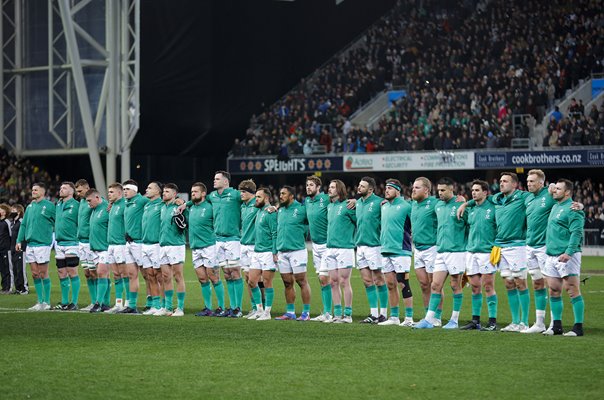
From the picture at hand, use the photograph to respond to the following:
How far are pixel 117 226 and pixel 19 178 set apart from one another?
27.0 m

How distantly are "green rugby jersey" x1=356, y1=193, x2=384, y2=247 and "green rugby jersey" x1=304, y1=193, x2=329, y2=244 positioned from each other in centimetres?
78

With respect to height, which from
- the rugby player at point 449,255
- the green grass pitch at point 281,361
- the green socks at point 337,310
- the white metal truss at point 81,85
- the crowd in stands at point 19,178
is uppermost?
the white metal truss at point 81,85

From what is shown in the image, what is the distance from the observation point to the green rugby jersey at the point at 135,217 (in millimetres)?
19375

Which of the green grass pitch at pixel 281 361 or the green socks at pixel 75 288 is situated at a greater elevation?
the green socks at pixel 75 288

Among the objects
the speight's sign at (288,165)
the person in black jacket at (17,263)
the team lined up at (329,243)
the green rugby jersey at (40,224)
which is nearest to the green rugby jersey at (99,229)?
the team lined up at (329,243)

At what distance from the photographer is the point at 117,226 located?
771 inches

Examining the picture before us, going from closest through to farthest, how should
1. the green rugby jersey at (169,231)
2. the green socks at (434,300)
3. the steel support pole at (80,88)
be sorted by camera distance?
1. the green socks at (434,300)
2. the green rugby jersey at (169,231)
3. the steel support pole at (80,88)

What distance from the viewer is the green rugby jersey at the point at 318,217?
1805 centimetres

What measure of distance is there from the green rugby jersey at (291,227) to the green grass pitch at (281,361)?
134 centimetres

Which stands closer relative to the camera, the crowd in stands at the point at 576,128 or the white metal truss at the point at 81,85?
the crowd in stands at the point at 576,128

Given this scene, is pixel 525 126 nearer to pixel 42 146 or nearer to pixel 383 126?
pixel 383 126

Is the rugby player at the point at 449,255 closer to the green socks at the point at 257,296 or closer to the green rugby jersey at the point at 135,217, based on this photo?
the green socks at the point at 257,296

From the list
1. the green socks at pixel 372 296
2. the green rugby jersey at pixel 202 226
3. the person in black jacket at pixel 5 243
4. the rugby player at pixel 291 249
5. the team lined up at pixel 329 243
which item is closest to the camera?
the team lined up at pixel 329 243

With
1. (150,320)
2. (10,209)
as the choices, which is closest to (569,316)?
(150,320)
